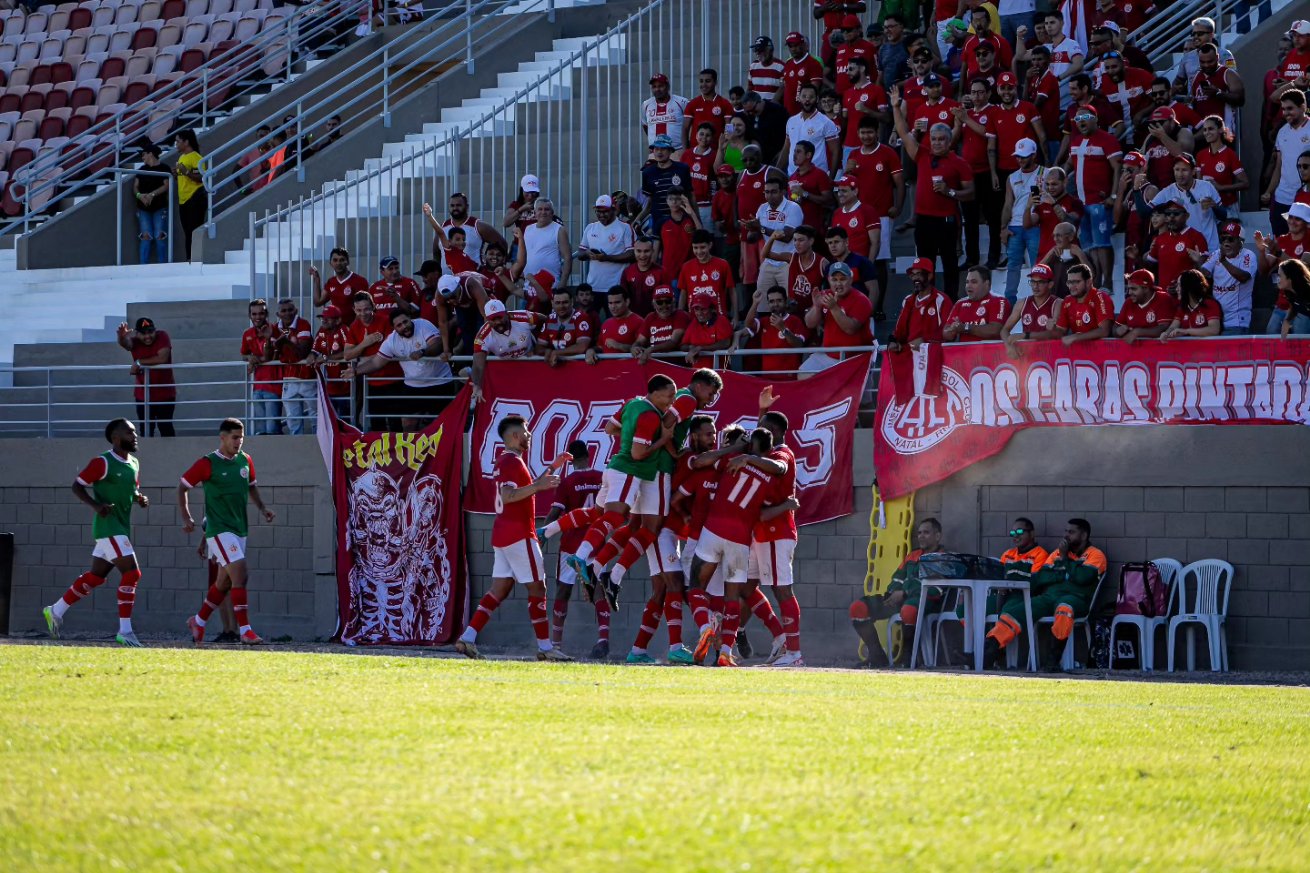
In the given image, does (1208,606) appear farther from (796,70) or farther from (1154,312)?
(796,70)

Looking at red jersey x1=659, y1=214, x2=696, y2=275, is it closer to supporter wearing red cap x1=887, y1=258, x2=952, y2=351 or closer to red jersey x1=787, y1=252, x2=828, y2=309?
red jersey x1=787, y1=252, x2=828, y2=309

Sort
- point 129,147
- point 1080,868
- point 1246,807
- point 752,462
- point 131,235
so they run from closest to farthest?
point 1080,868, point 1246,807, point 752,462, point 131,235, point 129,147

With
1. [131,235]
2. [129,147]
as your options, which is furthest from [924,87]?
[129,147]

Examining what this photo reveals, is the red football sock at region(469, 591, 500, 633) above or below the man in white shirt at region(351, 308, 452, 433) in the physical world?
below

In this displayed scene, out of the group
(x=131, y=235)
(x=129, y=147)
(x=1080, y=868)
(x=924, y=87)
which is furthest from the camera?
(x=129, y=147)


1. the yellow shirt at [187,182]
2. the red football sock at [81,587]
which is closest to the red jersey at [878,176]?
the red football sock at [81,587]

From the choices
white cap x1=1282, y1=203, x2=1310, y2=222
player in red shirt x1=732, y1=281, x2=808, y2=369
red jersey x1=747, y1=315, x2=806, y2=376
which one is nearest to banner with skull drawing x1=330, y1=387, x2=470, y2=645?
player in red shirt x1=732, y1=281, x2=808, y2=369

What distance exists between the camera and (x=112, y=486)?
683 inches

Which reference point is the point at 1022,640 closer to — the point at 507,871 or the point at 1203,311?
the point at 1203,311

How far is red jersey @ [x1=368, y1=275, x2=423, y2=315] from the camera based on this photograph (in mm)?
19406

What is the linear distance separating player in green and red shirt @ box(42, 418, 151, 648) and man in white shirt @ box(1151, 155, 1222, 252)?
9775mm

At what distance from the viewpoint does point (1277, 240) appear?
16.0 meters

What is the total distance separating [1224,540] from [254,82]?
17876 millimetres

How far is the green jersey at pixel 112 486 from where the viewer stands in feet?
56.4
